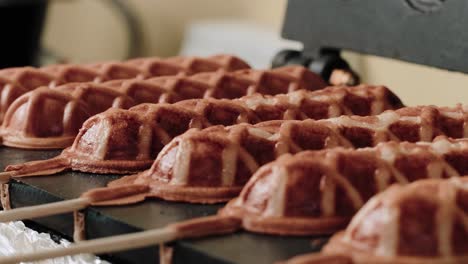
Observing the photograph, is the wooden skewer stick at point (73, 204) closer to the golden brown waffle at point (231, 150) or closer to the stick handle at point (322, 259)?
the golden brown waffle at point (231, 150)

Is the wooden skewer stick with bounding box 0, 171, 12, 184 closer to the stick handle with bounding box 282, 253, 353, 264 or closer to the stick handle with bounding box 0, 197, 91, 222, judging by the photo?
the stick handle with bounding box 0, 197, 91, 222

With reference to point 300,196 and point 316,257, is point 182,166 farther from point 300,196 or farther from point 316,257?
point 316,257

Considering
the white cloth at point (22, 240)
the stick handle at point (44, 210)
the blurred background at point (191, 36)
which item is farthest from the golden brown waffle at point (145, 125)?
the blurred background at point (191, 36)

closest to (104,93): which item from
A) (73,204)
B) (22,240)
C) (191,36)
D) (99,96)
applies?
(99,96)

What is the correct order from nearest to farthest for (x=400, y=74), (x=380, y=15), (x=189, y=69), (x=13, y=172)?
(x=13, y=172) < (x=380, y=15) < (x=189, y=69) < (x=400, y=74)

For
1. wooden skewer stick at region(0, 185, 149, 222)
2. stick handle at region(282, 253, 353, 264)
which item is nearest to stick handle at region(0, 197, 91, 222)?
wooden skewer stick at region(0, 185, 149, 222)

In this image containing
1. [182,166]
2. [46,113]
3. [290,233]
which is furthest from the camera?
[46,113]

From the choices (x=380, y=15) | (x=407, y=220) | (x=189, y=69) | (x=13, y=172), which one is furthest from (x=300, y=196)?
(x=189, y=69)
